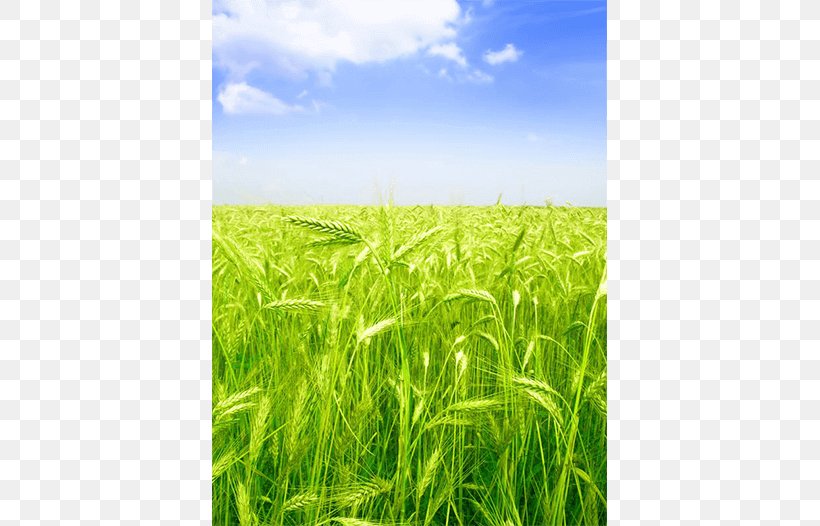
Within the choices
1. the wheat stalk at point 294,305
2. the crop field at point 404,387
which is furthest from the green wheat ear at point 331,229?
the wheat stalk at point 294,305

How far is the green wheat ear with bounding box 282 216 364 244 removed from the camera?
1.97 m

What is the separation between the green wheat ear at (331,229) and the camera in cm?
197

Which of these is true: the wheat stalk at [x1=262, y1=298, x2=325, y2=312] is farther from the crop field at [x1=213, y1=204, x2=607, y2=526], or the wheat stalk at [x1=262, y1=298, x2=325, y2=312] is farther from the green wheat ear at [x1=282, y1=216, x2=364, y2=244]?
the green wheat ear at [x1=282, y1=216, x2=364, y2=244]

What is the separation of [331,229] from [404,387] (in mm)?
488

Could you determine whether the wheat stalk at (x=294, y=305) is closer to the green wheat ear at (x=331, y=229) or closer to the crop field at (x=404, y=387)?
the crop field at (x=404, y=387)

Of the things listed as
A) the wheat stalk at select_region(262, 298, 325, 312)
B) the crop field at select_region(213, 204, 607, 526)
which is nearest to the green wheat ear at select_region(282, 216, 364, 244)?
the crop field at select_region(213, 204, 607, 526)

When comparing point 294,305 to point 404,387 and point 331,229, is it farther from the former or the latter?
point 404,387
